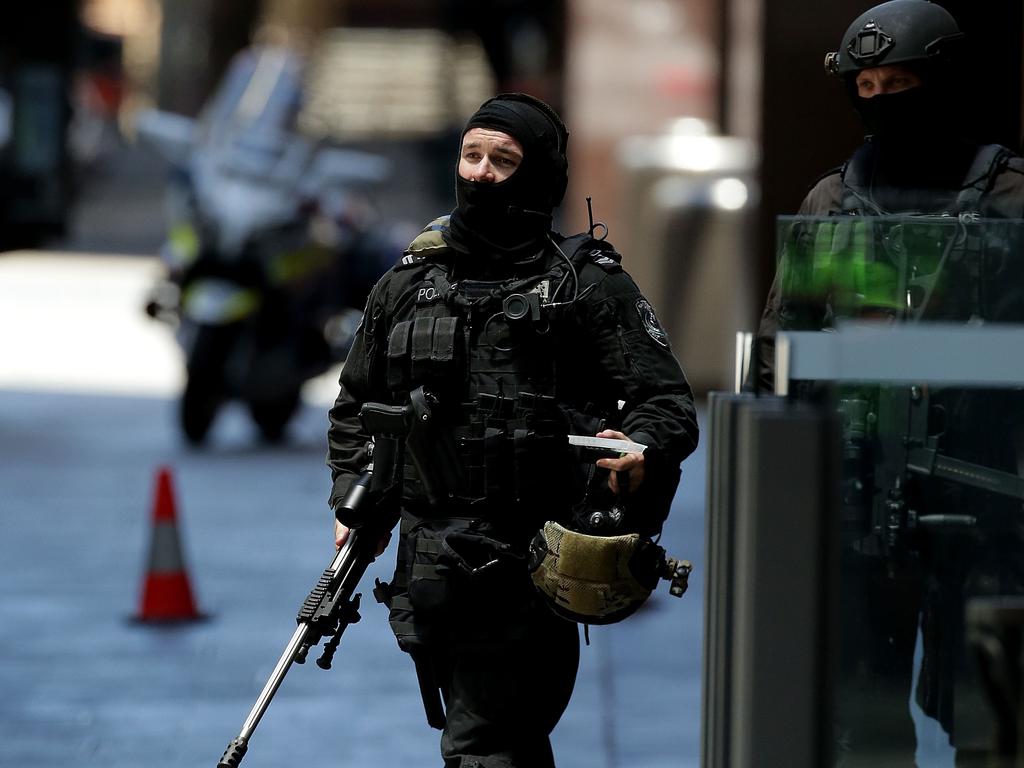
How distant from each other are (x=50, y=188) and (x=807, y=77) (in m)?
10.3

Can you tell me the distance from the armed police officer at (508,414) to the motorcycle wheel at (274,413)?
9446mm

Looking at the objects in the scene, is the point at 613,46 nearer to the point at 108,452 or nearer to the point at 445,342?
the point at 108,452

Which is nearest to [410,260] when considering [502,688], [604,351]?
[604,351]

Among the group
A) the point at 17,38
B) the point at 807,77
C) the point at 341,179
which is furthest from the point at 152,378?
the point at 807,77

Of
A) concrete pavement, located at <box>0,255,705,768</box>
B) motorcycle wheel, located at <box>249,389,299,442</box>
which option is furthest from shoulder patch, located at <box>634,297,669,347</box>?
motorcycle wheel, located at <box>249,389,299,442</box>

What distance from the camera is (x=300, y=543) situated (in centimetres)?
1045

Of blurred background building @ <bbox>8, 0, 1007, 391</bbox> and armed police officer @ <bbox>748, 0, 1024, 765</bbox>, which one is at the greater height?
blurred background building @ <bbox>8, 0, 1007, 391</bbox>

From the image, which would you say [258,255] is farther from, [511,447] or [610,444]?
[610,444]

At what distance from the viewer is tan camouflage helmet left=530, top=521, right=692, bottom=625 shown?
170 inches

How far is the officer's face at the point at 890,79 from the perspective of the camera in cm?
492

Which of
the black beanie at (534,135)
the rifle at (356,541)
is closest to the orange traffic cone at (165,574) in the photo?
the rifle at (356,541)

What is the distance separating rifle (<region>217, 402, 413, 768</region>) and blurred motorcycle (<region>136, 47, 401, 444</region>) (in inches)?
344

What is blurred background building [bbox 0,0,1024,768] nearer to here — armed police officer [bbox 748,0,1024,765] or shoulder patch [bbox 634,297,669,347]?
shoulder patch [bbox 634,297,669,347]

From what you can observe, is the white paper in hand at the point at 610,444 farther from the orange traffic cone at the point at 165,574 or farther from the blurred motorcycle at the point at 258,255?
the blurred motorcycle at the point at 258,255
